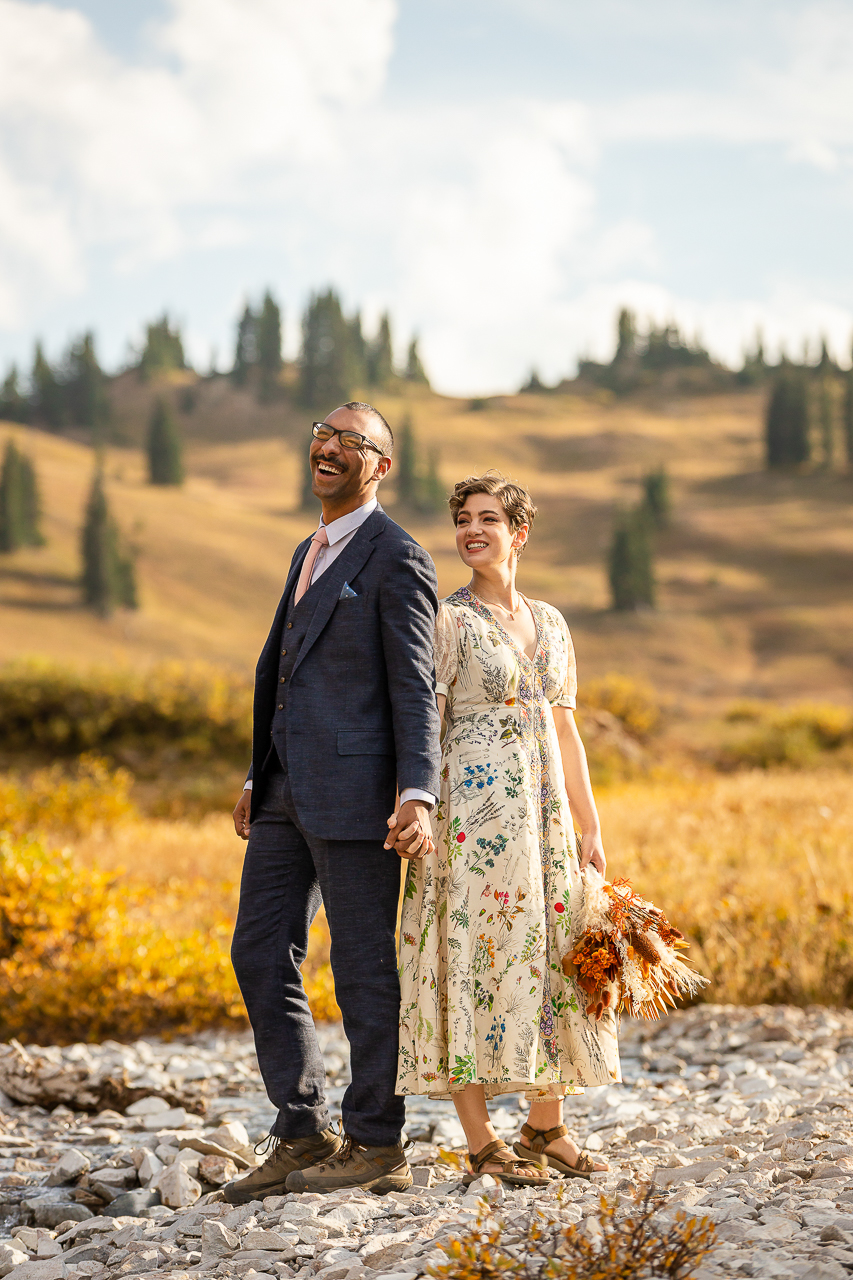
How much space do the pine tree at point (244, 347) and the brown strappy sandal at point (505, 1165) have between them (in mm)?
111034

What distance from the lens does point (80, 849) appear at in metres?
9.30

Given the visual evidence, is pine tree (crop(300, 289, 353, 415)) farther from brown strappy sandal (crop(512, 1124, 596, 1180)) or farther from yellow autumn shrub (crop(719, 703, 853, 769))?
brown strappy sandal (crop(512, 1124, 596, 1180))

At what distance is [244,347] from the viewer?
110875mm

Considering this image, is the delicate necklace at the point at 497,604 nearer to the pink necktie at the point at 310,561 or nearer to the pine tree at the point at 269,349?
the pink necktie at the point at 310,561

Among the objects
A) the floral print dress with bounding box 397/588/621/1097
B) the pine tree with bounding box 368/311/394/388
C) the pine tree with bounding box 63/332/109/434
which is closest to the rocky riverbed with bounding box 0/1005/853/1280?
the floral print dress with bounding box 397/588/621/1097

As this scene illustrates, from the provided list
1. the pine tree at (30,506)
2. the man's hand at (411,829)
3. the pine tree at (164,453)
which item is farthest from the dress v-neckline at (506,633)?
the pine tree at (164,453)

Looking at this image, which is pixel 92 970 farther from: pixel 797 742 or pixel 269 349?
pixel 269 349

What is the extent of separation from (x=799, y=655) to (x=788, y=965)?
49.4 metres

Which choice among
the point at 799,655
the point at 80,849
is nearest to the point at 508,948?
the point at 80,849

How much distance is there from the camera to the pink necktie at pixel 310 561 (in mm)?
3344

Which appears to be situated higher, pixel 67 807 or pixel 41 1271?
pixel 67 807

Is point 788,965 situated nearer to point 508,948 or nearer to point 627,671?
point 508,948

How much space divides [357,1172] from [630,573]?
53.9 metres

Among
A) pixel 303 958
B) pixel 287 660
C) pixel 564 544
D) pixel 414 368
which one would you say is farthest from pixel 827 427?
pixel 303 958
